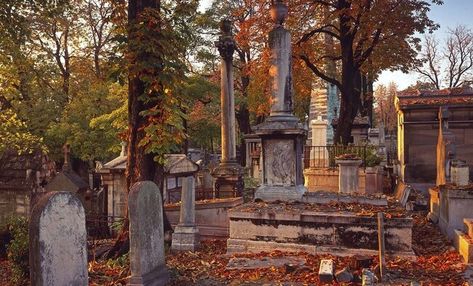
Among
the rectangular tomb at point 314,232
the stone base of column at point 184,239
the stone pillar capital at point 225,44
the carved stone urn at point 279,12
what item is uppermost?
the stone pillar capital at point 225,44

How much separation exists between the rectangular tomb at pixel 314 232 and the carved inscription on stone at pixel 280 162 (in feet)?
4.27

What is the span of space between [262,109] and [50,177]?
9724mm

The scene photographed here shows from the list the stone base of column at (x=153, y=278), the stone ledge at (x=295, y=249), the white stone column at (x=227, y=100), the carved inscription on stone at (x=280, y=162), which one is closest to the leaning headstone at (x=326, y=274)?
the stone ledge at (x=295, y=249)

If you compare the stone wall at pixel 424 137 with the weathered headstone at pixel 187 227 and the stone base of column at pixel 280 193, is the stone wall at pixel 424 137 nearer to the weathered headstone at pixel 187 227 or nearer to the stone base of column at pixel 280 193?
the stone base of column at pixel 280 193

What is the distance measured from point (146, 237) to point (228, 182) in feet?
30.0

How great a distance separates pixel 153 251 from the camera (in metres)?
5.79

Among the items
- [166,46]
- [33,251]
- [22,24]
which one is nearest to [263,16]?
[22,24]

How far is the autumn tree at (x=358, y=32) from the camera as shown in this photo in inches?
641

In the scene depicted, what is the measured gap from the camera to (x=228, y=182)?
1476 cm

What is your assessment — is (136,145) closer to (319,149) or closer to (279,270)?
(279,270)

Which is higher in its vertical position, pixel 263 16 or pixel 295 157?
pixel 263 16

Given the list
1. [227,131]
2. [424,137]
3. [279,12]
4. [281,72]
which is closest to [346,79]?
[424,137]

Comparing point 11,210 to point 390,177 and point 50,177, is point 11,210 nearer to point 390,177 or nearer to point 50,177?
point 50,177

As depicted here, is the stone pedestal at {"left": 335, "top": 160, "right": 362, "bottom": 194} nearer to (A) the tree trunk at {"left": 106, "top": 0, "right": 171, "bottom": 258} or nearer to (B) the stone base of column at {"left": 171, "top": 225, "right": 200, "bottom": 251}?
(B) the stone base of column at {"left": 171, "top": 225, "right": 200, "bottom": 251}
